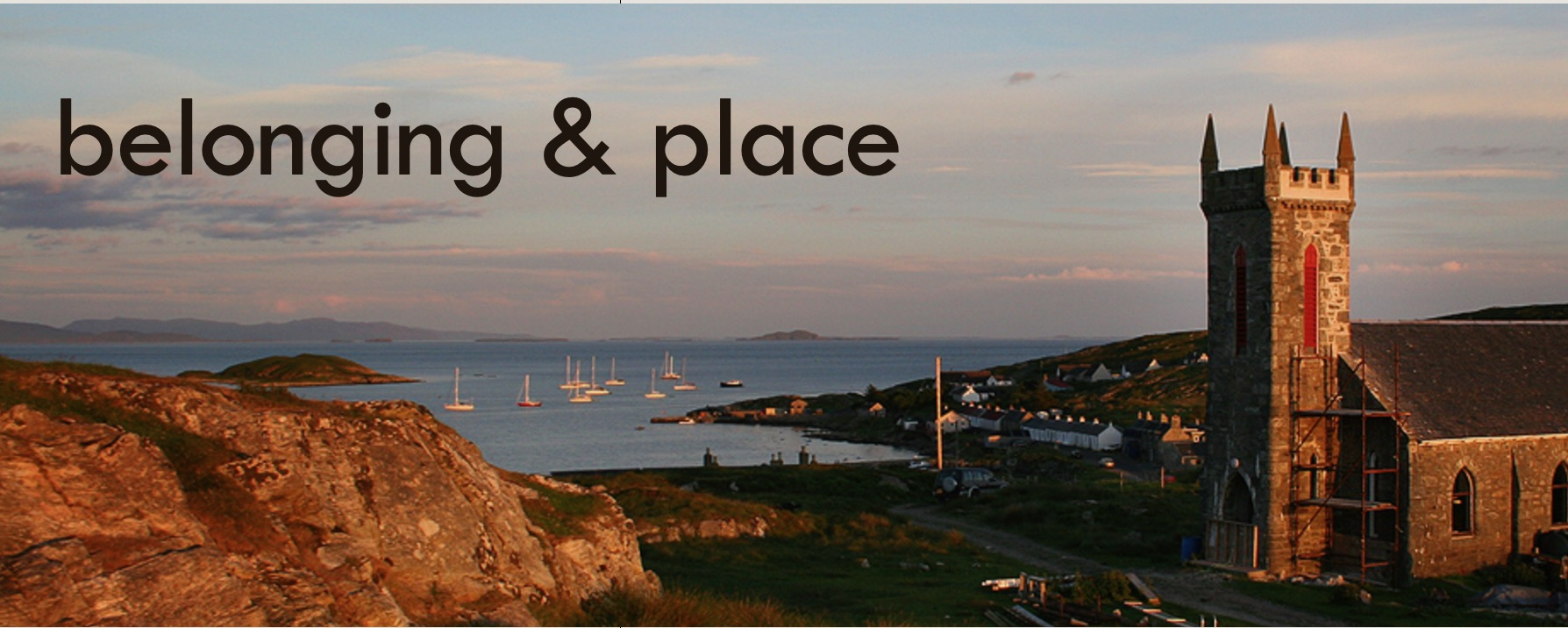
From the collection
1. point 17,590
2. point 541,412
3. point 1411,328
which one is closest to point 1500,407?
point 1411,328

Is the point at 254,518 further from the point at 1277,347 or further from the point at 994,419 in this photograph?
the point at 994,419

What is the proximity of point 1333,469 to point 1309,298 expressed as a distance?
4.49 m

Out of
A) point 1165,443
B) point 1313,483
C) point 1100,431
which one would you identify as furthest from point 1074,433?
point 1313,483

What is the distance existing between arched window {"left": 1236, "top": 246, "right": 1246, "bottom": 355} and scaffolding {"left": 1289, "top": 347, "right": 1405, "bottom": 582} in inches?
56.3

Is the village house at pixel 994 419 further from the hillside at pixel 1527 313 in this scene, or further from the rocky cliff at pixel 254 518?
the rocky cliff at pixel 254 518

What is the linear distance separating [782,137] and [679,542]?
15.7m

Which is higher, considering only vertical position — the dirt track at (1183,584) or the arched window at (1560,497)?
the arched window at (1560,497)

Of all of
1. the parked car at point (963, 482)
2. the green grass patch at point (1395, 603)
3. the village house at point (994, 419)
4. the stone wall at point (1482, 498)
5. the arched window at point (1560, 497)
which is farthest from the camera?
the village house at point (994, 419)

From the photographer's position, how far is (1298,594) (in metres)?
32.2

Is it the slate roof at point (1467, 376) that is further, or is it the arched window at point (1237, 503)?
the arched window at point (1237, 503)

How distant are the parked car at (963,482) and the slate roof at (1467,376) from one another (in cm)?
2040

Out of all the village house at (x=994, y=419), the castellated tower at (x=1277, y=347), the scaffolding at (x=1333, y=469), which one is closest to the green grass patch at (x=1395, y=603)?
the scaffolding at (x=1333, y=469)

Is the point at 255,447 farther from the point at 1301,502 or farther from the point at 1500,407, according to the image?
the point at 1500,407

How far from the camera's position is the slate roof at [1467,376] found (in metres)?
34.8
